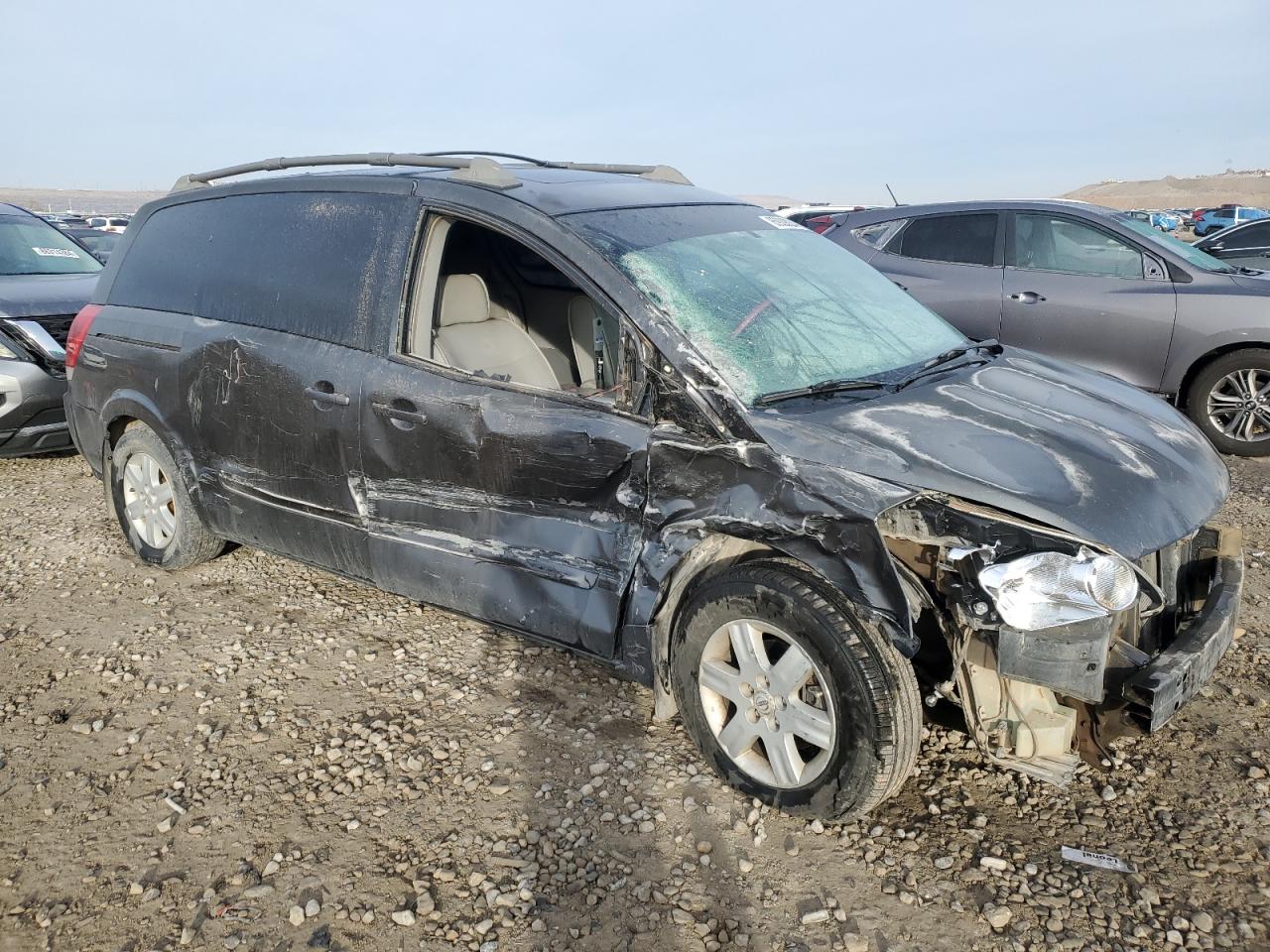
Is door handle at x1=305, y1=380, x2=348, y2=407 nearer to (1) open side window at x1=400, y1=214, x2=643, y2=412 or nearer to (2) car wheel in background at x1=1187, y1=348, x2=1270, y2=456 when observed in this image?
(1) open side window at x1=400, y1=214, x2=643, y2=412

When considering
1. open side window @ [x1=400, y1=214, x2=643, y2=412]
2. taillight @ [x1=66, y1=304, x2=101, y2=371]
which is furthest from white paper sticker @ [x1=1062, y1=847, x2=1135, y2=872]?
taillight @ [x1=66, y1=304, x2=101, y2=371]

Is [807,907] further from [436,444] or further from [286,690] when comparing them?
[286,690]

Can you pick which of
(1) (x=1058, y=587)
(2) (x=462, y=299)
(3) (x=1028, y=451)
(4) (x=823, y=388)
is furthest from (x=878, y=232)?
(1) (x=1058, y=587)

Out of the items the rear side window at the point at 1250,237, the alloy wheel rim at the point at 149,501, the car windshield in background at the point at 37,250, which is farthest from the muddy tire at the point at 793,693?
the rear side window at the point at 1250,237

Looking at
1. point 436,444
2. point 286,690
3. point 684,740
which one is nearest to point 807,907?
point 684,740

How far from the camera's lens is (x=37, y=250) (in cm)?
769

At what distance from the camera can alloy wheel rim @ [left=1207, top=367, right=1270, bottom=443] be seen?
6.38 m

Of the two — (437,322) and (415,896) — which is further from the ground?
(437,322)

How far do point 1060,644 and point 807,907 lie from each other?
0.93 metres

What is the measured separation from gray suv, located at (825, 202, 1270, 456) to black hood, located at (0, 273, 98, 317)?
6.14 metres

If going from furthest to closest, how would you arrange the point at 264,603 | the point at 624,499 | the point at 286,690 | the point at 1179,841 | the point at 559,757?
1. the point at 264,603
2. the point at 286,690
3. the point at 559,757
4. the point at 624,499
5. the point at 1179,841

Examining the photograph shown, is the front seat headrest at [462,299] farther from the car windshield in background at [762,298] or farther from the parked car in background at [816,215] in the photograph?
the parked car in background at [816,215]

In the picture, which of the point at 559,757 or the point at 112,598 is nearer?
the point at 559,757

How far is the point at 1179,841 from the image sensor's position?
8.75ft
